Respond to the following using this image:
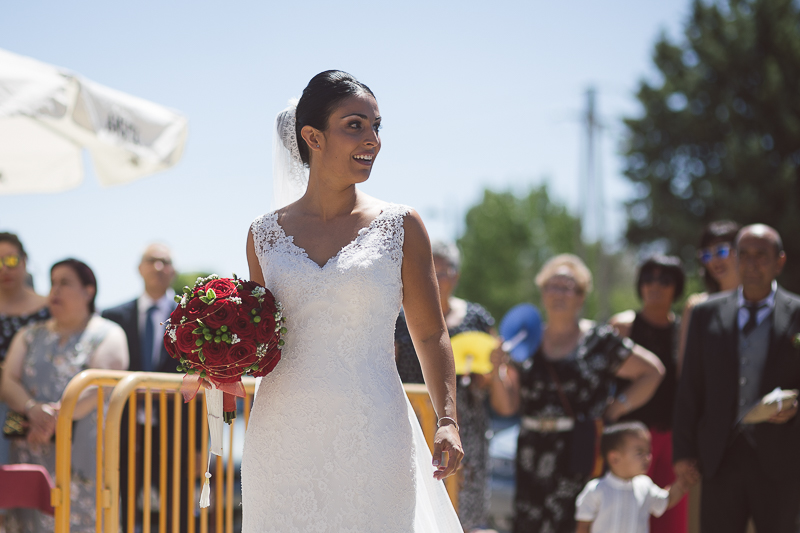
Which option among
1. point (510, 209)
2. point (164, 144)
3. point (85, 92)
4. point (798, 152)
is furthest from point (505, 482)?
point (510, 209)

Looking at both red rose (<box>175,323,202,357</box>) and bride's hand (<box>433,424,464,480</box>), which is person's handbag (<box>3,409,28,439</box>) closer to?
red rose (<box>175,323,202,357</box>)

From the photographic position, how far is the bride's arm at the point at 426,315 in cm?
305

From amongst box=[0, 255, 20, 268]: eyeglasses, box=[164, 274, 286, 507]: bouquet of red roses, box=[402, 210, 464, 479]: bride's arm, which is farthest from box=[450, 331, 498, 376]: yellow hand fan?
box=[0, 255, 20, 268]: eyeglasses

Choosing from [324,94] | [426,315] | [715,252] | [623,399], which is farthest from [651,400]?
[324,94]

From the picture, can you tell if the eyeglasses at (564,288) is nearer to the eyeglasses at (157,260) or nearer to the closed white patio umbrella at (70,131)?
the closed white patio umbrella at (70,131)

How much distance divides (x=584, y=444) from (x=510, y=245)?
39565 mm

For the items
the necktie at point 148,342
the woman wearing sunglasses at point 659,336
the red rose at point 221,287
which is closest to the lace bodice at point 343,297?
the red rose at point 221,287

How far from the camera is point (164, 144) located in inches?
244

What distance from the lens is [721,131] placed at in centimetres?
2109

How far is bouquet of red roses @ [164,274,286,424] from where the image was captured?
290 cm

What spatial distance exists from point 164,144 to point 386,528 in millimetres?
4142

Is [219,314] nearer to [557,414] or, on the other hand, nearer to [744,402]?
[557,414]

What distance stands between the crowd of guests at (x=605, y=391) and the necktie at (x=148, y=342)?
51 cm

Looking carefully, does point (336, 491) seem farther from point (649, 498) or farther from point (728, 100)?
point (728, 100)
